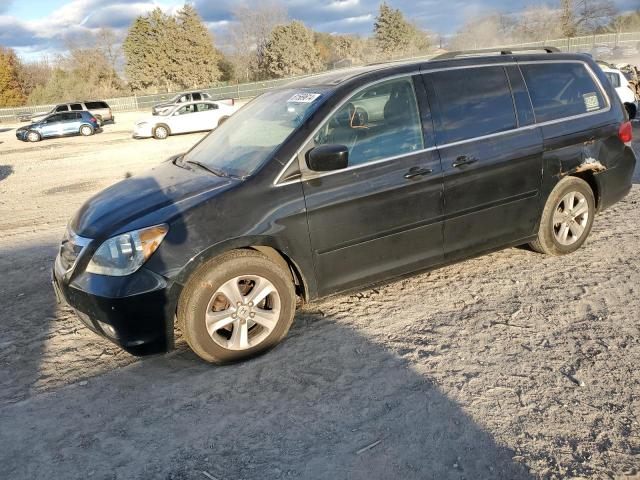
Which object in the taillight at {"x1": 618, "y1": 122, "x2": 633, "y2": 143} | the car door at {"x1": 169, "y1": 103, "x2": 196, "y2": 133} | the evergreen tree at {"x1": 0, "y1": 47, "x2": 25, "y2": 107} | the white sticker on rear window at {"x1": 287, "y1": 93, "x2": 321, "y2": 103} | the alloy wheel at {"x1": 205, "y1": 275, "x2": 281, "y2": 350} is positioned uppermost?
A: the evergreen tree at {"x1": 0, "y1": 47, "x2": 25, "y2": 107}

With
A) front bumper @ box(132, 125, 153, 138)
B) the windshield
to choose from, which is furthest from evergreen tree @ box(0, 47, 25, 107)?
the windshield

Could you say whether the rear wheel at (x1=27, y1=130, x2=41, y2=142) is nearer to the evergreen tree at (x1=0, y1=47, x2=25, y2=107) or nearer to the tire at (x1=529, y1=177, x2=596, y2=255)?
the tire at (x1=529, y1=177, x2=596, y2=255)

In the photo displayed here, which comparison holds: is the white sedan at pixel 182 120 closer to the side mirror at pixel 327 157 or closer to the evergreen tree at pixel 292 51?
the side mirror at pixel 327 157

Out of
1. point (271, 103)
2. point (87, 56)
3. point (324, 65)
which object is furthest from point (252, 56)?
point (271, 103)

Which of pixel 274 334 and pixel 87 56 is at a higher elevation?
pixel 87 56

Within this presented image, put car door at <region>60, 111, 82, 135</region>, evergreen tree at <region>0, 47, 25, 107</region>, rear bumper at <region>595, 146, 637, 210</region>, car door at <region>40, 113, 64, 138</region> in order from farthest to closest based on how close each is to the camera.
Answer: evergreen tree at <region>0, 47, 25, 107</region>
car door at <region>60, 111, 82, 135</region>
car door at <region>40, 113, 64, 138</region>
rear bumper at <region>595, 146, 637, 210</region>

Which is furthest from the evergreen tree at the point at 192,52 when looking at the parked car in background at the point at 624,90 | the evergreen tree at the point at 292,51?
the parked car in background at the point at 624,90

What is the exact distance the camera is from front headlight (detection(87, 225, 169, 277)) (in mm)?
3357

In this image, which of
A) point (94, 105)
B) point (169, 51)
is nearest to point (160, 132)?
point (94, 105)

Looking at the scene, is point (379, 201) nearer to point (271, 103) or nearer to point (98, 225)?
point (271, 103)

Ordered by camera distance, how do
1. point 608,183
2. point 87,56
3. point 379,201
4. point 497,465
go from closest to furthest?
point 497,465, point 379,201, point 608,183, point 87,56

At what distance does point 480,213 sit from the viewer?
4.43m

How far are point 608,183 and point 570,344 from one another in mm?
2378

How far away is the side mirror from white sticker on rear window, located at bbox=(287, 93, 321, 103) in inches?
21.8
